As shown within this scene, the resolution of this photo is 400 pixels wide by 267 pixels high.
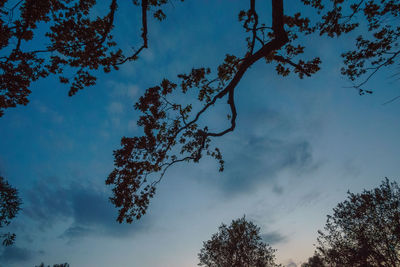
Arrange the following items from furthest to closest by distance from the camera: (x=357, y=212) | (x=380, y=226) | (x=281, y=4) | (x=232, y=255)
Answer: (x=232, y=255) < (x=357, y=212) < (x=380, y=226) < (x=281, y=4)

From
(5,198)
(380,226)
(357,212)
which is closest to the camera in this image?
(5,198)

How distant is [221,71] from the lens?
8578 millimetres

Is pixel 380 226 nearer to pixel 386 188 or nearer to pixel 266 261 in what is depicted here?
pixel 386 188

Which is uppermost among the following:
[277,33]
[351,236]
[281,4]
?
[281,4]

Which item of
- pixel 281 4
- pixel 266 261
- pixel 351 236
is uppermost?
pixel 281 4

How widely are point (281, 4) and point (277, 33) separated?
80cm

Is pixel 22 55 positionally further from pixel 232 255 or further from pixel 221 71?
pixel 232 255

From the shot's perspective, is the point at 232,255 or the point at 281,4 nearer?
the point at 281,4

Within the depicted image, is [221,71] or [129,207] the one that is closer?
[129,207]

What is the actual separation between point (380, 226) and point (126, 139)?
32.4m

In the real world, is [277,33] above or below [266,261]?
above

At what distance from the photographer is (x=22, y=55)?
25.5 ft

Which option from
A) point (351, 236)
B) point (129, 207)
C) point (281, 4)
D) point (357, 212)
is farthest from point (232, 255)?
point (281, 4)

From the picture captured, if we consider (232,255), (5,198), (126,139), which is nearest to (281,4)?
(126,139)
